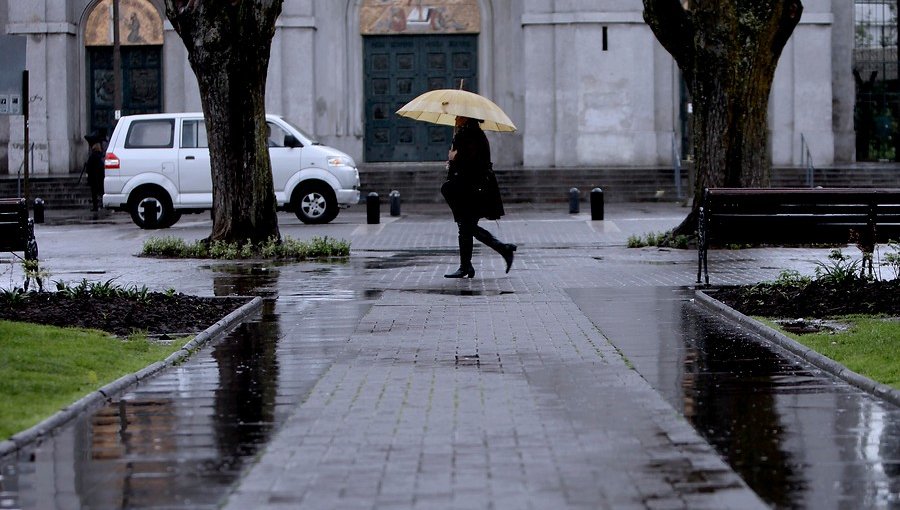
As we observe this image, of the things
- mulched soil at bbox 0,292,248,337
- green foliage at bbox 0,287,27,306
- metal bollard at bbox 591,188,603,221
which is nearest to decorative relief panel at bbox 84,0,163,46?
metal bollard at bbox 591,188,603,221

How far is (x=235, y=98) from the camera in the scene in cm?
1956

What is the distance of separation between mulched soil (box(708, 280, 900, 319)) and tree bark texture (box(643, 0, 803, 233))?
698 cm

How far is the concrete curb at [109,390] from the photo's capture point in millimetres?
6988

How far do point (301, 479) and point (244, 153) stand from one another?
13712 mm

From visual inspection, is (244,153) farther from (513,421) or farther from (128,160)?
(513,421)

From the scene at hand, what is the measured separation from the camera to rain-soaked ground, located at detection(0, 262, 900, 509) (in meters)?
6.14

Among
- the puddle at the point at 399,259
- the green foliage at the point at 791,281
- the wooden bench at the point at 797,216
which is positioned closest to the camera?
the green foliage at the point at 791,281

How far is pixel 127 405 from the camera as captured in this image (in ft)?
26.9

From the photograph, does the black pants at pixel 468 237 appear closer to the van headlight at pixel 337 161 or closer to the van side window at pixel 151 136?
the van headlight at pixel 337 161

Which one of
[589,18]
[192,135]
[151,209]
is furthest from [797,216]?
[589,18]

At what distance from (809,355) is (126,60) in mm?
32747

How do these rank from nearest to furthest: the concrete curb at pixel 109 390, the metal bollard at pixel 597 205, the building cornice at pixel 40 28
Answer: the concrete curb at pixel 109 390 < the metal bollard at pixel 597 205 < the building cornice at pixel 40 28

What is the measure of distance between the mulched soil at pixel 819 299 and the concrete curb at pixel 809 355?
0.41ft

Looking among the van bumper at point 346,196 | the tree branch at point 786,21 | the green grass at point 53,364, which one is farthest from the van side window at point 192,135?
the green grass at point 53,364
